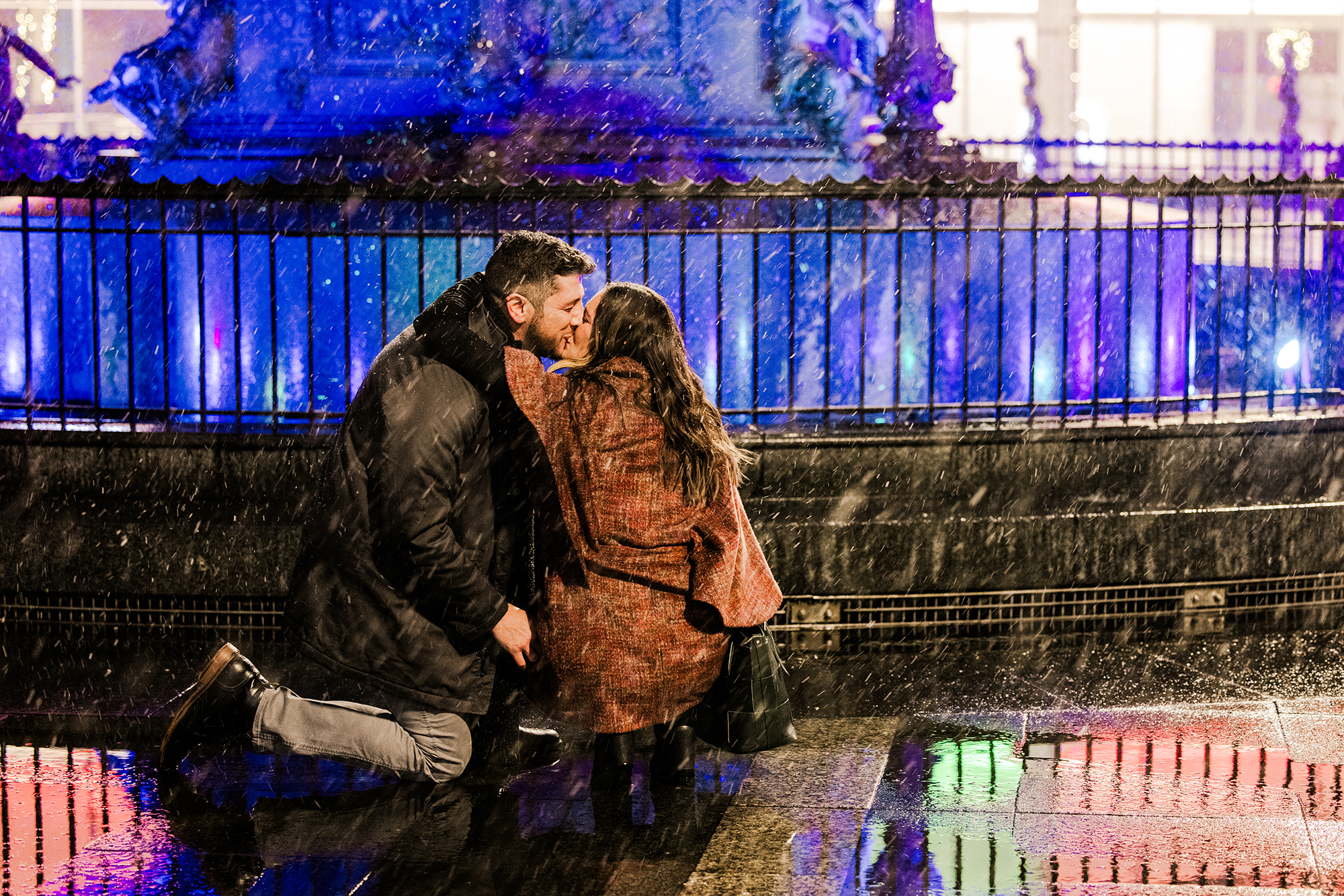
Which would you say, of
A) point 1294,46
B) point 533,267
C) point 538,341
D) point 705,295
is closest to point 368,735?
point 538,341

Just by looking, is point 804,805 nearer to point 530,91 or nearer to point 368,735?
point 368,735

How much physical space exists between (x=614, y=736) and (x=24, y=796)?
6.35 ft

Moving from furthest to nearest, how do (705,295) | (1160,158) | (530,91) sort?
(1160,158)
(530,91)
(705,295)

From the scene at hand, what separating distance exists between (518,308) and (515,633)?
1021 millimetres

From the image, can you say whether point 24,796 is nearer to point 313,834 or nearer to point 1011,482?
point 313,834

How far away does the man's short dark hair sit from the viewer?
467cm

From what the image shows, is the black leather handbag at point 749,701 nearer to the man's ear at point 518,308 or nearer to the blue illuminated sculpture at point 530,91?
the man's ear at point 518,308

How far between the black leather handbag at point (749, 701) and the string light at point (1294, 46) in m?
36.3

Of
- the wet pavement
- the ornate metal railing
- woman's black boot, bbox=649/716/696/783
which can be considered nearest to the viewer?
the wet pavement

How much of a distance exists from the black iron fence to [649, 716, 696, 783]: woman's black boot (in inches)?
101

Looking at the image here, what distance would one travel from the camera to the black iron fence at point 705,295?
296 inches

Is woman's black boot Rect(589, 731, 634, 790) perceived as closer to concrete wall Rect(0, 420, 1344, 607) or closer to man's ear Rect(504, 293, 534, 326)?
man's ear Rect(504, 293, 534, 326)

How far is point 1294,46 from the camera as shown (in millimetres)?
36656

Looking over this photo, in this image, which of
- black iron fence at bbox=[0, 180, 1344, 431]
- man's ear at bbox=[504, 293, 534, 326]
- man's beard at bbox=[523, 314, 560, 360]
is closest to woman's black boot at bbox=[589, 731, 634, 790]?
man's beard at bbox=[523, 314, 560, 360]
